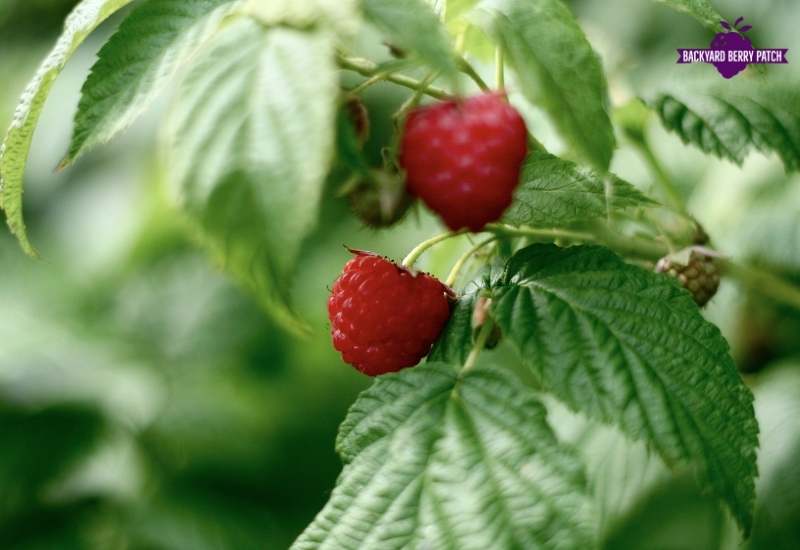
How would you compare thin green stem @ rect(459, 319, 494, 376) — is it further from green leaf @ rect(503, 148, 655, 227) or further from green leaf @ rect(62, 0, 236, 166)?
green leaf @ rect(62, 0, 236, 166)

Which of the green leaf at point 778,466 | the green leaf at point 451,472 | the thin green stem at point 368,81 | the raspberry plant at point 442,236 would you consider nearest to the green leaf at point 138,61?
the raspberry plant at point 442,236

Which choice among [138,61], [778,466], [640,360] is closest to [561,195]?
[640,360]

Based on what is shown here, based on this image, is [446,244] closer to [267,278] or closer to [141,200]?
[267,278]

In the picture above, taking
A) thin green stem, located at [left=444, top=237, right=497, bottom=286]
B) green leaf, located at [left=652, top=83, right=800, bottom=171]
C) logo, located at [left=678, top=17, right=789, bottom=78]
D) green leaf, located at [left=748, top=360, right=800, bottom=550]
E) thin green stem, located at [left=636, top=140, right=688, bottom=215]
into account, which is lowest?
green leaf, located at [left=748, top=360, right=800, bottom=550]

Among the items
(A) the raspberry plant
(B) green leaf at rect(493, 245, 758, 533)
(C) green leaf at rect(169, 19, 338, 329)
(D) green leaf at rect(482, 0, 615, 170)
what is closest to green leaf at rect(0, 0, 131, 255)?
(A) the raspberry plant

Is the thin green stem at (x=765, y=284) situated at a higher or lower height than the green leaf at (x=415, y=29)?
lower

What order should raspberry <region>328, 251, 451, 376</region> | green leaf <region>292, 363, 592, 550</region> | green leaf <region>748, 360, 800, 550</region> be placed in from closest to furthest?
green leaf <region>292, 363, 592, 550</region> < raspberry <region>328, 251, 451, 376</region> < green leaf <region>748, 360, 800, 550</region>

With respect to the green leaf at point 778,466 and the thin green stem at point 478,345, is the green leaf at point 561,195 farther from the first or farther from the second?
A: the green leaf at point 778,466
